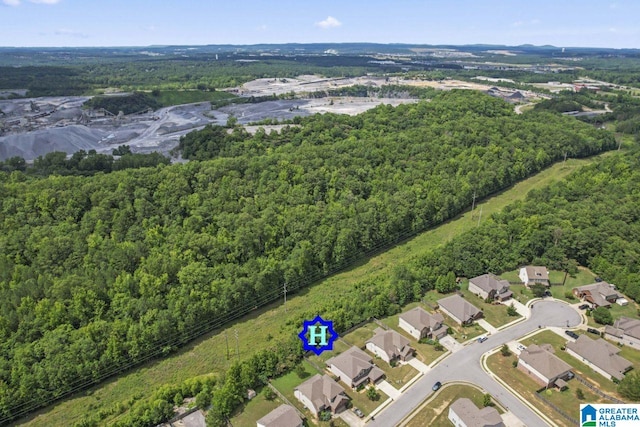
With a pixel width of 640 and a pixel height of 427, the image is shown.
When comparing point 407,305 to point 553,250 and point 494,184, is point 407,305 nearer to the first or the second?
point 553,250

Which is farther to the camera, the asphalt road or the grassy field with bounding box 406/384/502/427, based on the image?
the asphalt road

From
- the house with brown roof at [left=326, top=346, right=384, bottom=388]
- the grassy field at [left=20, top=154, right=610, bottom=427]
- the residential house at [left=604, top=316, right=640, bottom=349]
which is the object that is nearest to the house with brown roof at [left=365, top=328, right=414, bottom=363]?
the house with brown roof at [left=326, top=346, right=384, bottom=388]

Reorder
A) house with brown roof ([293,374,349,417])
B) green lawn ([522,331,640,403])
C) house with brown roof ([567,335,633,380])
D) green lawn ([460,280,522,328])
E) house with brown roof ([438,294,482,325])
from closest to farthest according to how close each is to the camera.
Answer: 1. house with brown roof ([293,374,349,417])
2. green lawn ([522,331,640,403])
3. house with brown roof ([567,335,633,380])
4. house with brown roof ([438,294,482,325])
5. green lawn ([460,280,522,328])

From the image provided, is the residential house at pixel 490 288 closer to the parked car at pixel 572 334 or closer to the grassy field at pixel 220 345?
the parked car at pixel 572 334

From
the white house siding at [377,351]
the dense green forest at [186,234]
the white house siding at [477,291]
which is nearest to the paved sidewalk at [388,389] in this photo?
the white house siding at [377,351]

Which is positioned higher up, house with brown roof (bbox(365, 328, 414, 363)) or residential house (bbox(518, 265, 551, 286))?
residential house (bbox(518, 265, 551, 286))

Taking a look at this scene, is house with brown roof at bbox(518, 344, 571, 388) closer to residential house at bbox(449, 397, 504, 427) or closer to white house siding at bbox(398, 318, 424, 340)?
residential house at bbox(449, 397, 504, 427)
